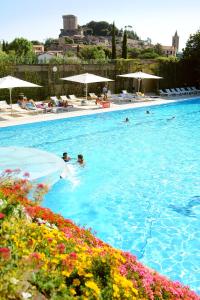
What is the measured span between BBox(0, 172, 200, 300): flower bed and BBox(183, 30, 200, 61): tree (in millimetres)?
32157

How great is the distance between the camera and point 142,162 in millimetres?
14586

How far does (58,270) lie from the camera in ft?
14.2

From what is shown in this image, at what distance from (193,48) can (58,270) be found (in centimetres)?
3402

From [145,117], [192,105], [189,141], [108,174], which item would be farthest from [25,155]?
[192,105]

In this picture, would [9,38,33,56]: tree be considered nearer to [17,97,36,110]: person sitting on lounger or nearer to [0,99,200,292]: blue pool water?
[17,97,36,110]: person sitting on lounger

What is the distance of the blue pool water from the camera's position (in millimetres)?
8617

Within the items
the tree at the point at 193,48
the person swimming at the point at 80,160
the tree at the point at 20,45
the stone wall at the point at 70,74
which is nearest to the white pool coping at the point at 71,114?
the stone wall at the point at 70,74

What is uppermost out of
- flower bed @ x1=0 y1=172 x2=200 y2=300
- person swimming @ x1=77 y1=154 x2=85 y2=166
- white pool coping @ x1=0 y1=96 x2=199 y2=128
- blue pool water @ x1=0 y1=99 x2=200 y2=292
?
flower bed @ x1=0 y1=172 x2=200 y2=300

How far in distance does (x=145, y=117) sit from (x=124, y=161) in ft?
30.3

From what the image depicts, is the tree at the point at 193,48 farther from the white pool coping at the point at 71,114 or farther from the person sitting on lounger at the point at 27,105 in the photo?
the person sitting on lounger at the point at 27,105

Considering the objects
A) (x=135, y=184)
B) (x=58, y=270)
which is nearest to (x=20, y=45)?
(x=135, y=184)

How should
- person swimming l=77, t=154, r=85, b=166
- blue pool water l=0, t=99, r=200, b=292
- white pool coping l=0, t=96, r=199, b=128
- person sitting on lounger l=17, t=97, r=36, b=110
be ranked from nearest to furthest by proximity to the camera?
1. blue pool water l=0, t=99, r=200, b=292
2. person swimming l=77, t=154, r=85, b=166
3. white pool coping l=0, t=96, r=199, b=128
4. person sitting on lounger l=17, t=97, r=36, b=110

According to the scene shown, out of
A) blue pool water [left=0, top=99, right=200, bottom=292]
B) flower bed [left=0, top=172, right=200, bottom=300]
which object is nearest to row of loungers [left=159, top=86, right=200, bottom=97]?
blue pool water [left=0, top=99, right=200, bottom=292]

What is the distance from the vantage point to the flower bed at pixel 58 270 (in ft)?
12.0
